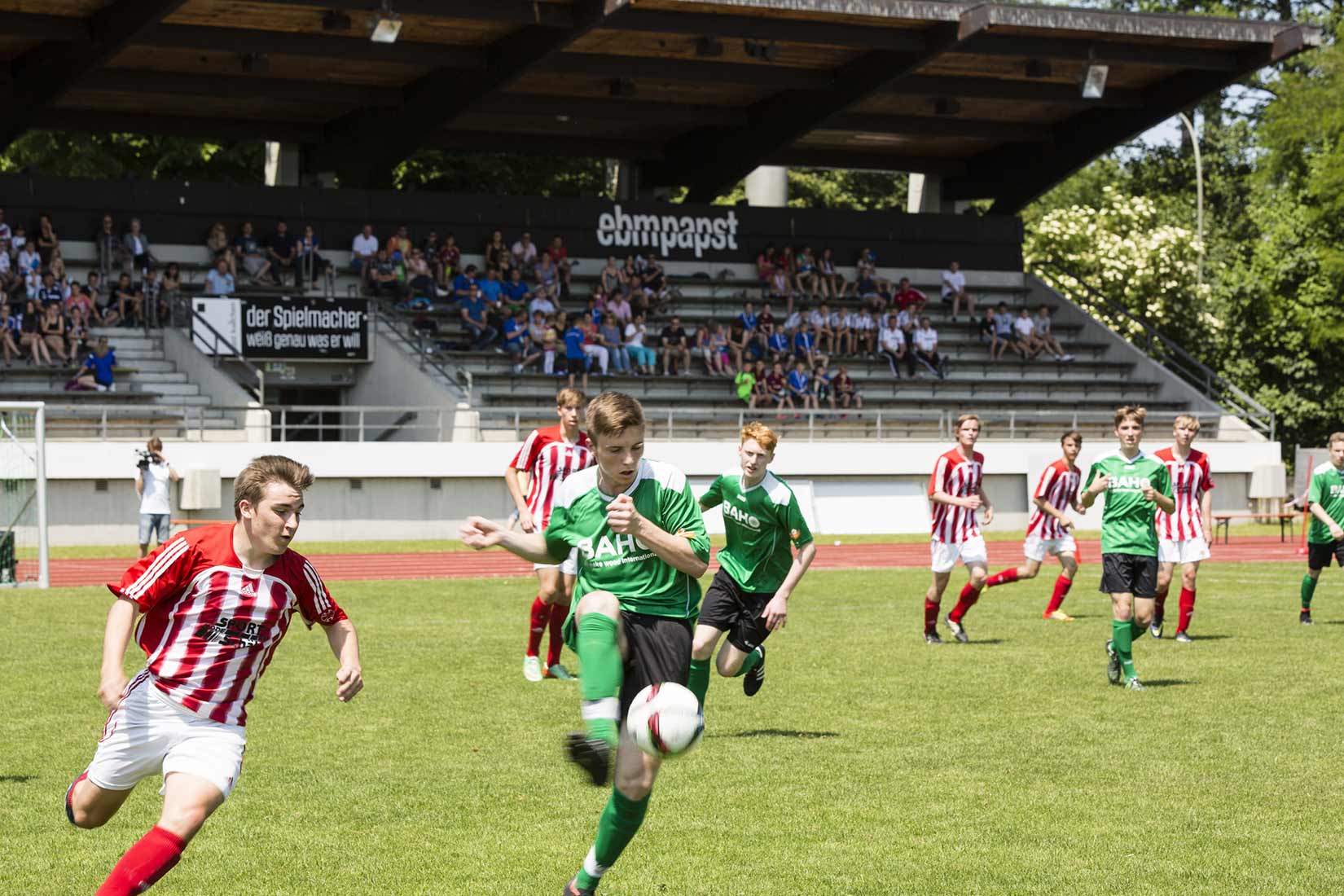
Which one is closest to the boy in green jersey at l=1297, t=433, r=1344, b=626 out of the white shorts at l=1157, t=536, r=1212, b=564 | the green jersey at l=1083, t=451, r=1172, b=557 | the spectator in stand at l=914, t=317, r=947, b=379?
the white shorts at l=1157, t=536, r=1212, b=564

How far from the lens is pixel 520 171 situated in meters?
47.0

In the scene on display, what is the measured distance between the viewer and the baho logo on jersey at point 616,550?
6.80 metres

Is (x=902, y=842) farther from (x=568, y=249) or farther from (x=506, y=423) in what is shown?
(x=568, y=249)

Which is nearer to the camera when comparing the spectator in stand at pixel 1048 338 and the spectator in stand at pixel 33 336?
the spectator in stand at pixel 33 336

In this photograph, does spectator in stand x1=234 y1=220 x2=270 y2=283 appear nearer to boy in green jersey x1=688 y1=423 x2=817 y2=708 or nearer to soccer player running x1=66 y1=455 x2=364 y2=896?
boy in green jersey x1=688 y1=423 x2=817 y2=708

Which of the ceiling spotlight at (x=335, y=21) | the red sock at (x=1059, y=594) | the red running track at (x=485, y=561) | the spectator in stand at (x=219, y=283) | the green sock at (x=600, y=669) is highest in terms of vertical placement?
the ceiling spotlight at (x=335, y=21)

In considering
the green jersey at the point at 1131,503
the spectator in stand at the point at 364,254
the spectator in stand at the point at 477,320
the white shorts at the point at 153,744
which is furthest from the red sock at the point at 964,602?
the spectator in stand at the point at 364,254

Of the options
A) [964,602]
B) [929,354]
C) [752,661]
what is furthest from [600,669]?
[929,354]

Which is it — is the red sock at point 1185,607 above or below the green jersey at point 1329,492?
below

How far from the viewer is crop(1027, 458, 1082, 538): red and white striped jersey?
17.7m

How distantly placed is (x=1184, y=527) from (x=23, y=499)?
45.7 ft

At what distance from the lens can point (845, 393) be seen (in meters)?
36.2

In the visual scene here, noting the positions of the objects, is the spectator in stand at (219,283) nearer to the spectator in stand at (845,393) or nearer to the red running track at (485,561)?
the red running track at (485,561)

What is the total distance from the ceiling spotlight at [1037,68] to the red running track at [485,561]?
11486 millimetres
